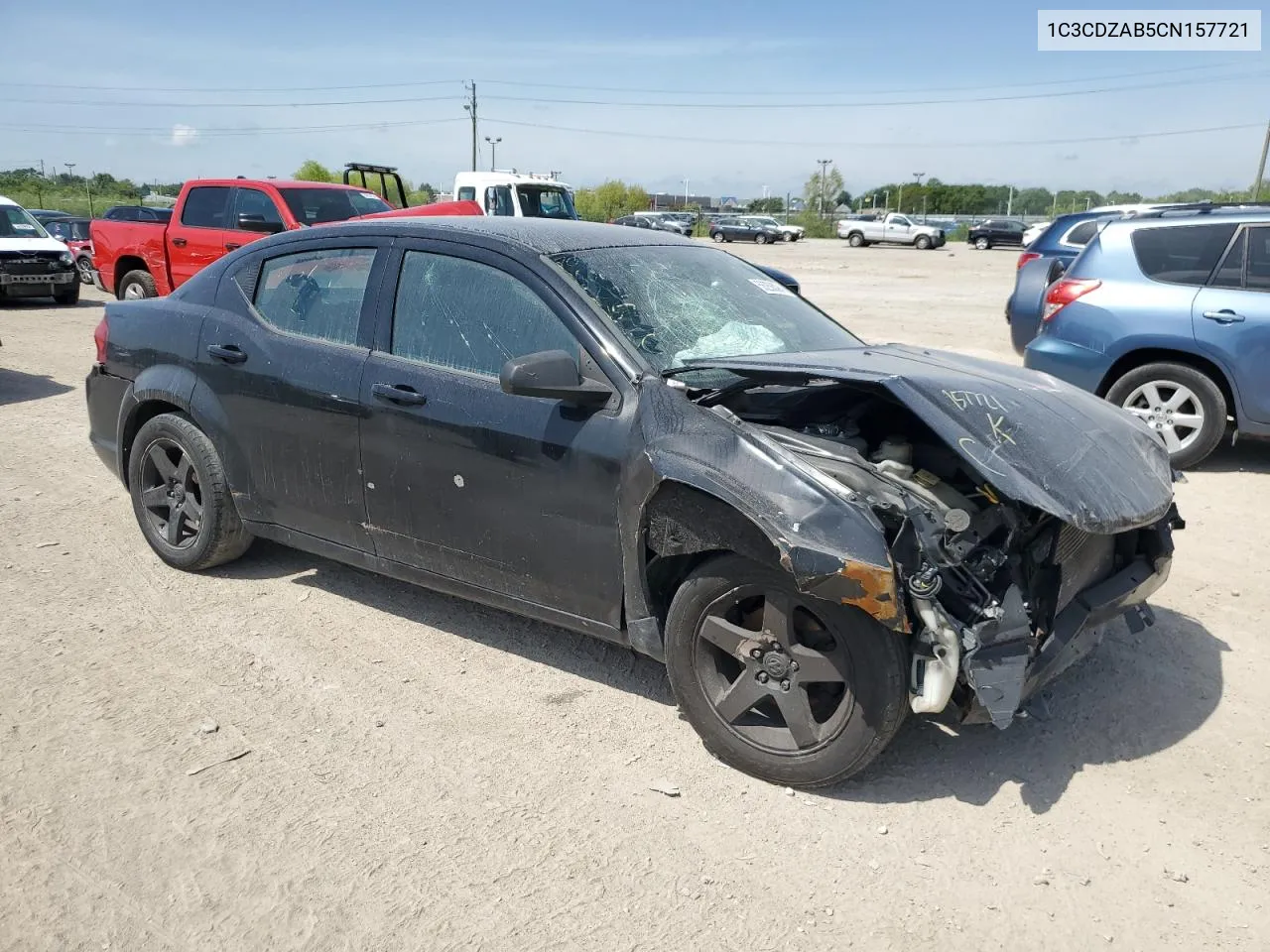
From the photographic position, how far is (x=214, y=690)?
3797 millimetres

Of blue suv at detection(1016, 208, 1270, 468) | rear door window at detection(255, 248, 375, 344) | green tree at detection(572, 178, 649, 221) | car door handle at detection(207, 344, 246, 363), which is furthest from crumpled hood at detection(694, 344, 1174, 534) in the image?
green tree at detection(572, 178, 649, 221)

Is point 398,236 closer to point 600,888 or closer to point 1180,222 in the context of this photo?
point 600,888

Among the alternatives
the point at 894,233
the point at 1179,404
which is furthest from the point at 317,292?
the point at 894,233

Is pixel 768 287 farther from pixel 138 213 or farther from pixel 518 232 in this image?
pixel 138 213

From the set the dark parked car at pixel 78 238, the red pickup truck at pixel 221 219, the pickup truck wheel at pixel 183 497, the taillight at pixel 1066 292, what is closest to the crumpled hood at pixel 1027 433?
the pickup truck wheel at pixel 183 497

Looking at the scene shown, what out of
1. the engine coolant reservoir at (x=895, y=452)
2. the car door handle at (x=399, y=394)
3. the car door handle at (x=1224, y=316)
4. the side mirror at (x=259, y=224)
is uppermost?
the side mirror at (x=259, y=224)

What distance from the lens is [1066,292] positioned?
7168 mm

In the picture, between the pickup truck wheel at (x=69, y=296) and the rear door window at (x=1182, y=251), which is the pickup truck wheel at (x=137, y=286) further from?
the rear door window at (x=1182, y=251)

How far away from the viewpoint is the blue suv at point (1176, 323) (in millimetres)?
6578

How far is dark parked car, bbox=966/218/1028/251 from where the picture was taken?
146 ft

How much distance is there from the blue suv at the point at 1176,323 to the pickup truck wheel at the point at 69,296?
15389mm

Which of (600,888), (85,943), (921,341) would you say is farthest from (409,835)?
(921,341)

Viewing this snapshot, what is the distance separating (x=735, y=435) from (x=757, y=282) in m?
1.56

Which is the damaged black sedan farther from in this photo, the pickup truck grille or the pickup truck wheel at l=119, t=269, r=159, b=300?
the pickup truck grille
